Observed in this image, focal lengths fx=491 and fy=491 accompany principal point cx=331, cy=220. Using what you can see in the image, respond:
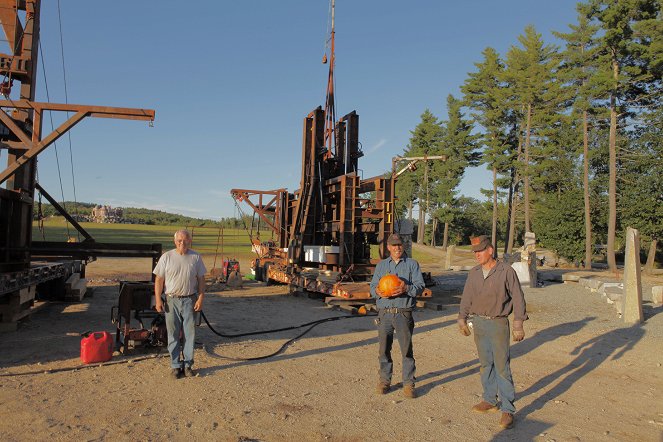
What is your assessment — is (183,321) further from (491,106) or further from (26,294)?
(491,106)

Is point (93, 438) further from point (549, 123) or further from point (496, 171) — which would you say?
point (496, 171)

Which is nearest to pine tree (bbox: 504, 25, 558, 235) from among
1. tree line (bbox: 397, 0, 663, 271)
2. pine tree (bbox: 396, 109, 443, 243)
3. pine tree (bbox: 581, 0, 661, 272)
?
tree line (bbox: 397, 0, 663, 271)

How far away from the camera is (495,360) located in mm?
5164

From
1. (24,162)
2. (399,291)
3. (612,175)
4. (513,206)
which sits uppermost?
(612,175)

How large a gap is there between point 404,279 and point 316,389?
5.67 feet

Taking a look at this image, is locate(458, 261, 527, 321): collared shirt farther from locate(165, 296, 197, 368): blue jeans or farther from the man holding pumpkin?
locate(165, 296, 197, 368): blue jeans

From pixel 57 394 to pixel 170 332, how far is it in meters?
1.39

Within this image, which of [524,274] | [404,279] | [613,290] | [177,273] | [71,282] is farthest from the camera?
[524,274]

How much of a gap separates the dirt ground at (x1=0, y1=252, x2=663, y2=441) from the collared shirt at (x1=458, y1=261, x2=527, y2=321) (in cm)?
112

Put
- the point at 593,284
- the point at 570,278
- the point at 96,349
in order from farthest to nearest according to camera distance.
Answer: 1. the point at 570,278
2. the point at 593,284
3. the point at 96,349

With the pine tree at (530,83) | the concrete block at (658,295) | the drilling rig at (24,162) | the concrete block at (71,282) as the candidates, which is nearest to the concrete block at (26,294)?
the drilling rig at (24,162)

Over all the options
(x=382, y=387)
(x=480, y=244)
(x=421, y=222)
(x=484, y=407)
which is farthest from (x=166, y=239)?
(x=484, y=407)

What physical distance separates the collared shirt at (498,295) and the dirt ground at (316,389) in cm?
112

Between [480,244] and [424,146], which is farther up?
[424,146]
